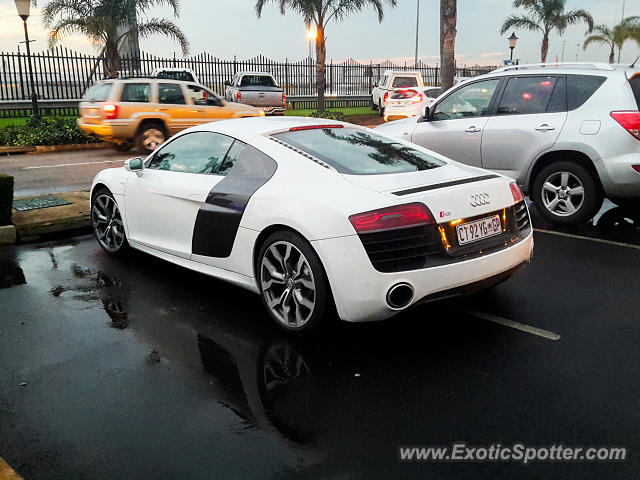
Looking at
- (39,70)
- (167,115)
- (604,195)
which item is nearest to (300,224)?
(604,195)

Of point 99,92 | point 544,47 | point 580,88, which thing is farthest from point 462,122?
point 544,47

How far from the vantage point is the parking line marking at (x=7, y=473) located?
261 cm

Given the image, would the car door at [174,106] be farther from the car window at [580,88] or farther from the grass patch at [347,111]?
the grass patch at [347,111]

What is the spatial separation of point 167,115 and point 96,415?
12313 millimetres

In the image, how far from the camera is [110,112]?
543 inches

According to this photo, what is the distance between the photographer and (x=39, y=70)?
23391 mm

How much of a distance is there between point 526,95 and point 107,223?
5111mm

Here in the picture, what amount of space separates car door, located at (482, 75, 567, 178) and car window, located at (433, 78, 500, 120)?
0.70ft

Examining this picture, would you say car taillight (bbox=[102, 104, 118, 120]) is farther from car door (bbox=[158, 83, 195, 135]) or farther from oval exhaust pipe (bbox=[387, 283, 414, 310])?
oval exhaust pipe (bbox=[387, 283, 414, 310])

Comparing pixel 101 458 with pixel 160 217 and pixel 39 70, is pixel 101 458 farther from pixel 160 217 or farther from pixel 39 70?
pixel 39 70

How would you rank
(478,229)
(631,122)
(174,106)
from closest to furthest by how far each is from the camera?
(478,229) < (631,122) < (174,106)

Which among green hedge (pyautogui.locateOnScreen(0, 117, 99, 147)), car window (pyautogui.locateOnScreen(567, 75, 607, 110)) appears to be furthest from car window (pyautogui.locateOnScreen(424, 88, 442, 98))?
car window (pyautogui.locateOnScreen(567, 75, 607, 110))

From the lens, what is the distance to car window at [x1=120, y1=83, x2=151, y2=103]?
1400cm

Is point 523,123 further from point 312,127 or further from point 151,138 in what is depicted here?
point 151,138
